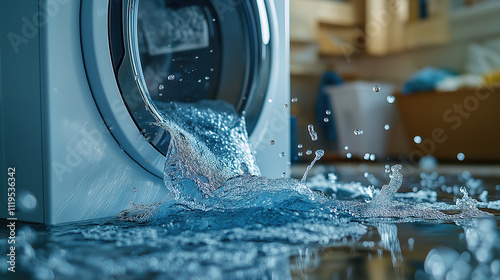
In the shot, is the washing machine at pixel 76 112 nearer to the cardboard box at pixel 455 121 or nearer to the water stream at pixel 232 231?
the water stream at pixel 232 231

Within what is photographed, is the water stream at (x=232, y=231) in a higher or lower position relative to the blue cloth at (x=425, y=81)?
lower

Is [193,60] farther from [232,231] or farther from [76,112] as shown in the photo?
[232,231]

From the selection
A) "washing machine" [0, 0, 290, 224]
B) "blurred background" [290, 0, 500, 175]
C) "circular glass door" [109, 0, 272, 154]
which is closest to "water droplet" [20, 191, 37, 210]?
"washing machine" [0, 0, 290, 224]

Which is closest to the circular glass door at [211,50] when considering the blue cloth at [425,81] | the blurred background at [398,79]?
the blurred background at [398,79]

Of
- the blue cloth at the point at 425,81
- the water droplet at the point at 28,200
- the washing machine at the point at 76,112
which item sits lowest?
the water droplet at the point at 28,200

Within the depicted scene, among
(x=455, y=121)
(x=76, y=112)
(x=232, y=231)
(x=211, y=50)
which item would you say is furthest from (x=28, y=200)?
(x=455, y=121)

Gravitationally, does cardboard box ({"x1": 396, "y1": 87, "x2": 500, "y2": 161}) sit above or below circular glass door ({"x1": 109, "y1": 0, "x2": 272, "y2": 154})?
below

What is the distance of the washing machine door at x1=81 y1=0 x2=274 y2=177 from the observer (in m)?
0.95

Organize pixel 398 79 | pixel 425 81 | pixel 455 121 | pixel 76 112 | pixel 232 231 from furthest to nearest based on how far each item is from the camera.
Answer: pixel 398 79
pixel 425 81
pixel 455 121
pixel 76 112
pixel 232 231

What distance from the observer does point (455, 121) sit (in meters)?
3.07

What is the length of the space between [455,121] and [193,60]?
2.36 m

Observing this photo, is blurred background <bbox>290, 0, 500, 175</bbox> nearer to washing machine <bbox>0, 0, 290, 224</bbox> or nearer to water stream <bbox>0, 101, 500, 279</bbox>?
water stream <bbox>0, 101, 500, 279</bbox>

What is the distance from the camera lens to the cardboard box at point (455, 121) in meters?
2.92

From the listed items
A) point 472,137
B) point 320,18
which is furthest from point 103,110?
point 320,18
